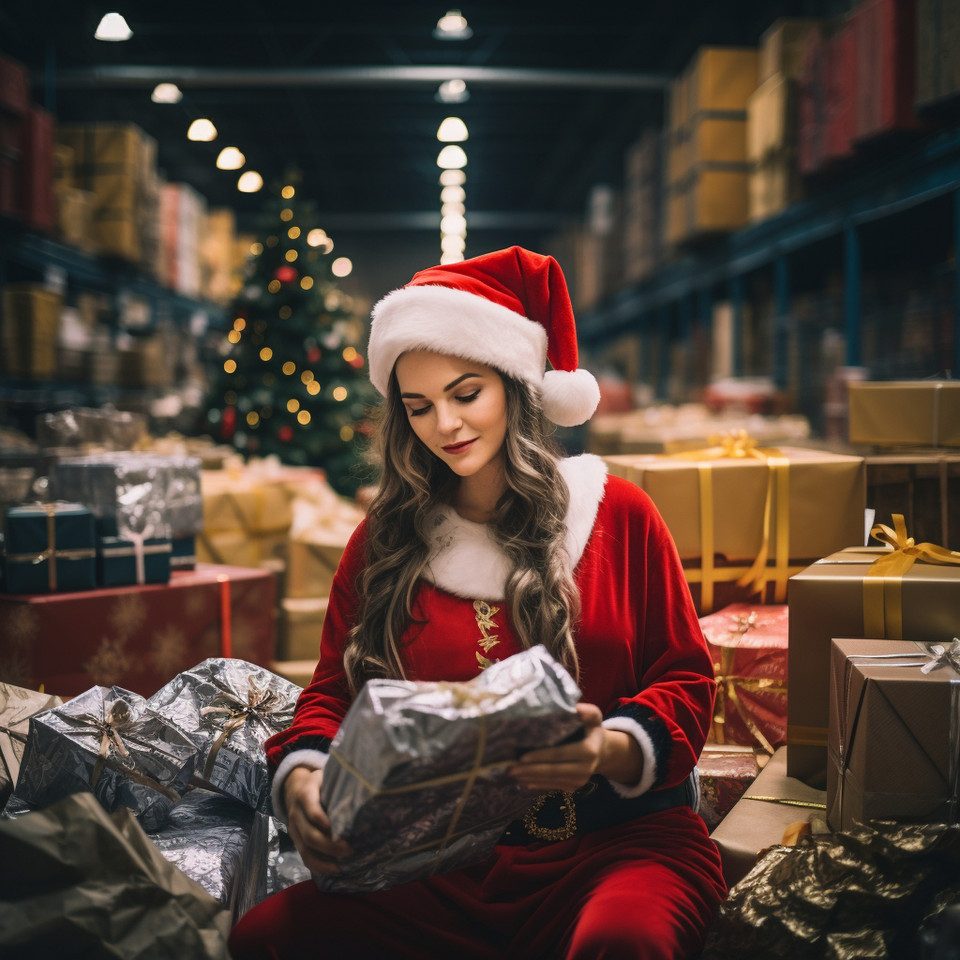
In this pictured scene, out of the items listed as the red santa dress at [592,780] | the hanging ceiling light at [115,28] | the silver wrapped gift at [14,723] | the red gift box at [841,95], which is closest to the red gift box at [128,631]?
the silver wrapped gift at [14,723]

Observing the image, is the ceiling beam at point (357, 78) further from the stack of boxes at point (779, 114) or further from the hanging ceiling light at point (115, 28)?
the stack of boxes at point (779, 114)

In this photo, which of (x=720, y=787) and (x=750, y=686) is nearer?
(x=720, y=787)

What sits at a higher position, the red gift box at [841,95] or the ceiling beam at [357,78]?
the ceiling beam at [357,78]

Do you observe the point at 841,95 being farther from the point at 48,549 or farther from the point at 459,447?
the point at 48,549

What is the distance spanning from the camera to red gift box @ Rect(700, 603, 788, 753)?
2076mm

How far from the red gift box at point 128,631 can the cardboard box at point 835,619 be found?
168 centimetres

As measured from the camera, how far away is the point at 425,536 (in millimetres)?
1702

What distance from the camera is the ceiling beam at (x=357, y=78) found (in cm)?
880

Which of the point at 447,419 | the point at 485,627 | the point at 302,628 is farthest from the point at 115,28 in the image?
the point at 485,627

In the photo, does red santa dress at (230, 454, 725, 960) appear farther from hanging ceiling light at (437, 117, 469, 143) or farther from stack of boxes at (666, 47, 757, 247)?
hanging ceiling light at (437, 117, 469, 143)

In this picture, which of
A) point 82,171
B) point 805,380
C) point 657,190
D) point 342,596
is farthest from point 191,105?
point 342,596

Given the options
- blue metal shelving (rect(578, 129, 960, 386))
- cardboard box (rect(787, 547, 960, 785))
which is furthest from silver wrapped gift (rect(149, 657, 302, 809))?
blue metal shelving (rect(578, 129, 960, 386))

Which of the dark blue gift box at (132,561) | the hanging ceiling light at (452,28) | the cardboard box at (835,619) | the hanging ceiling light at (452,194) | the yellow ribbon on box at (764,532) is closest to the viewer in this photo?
the cardboard box at (835,619)

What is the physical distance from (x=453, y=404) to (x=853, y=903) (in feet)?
3.36
